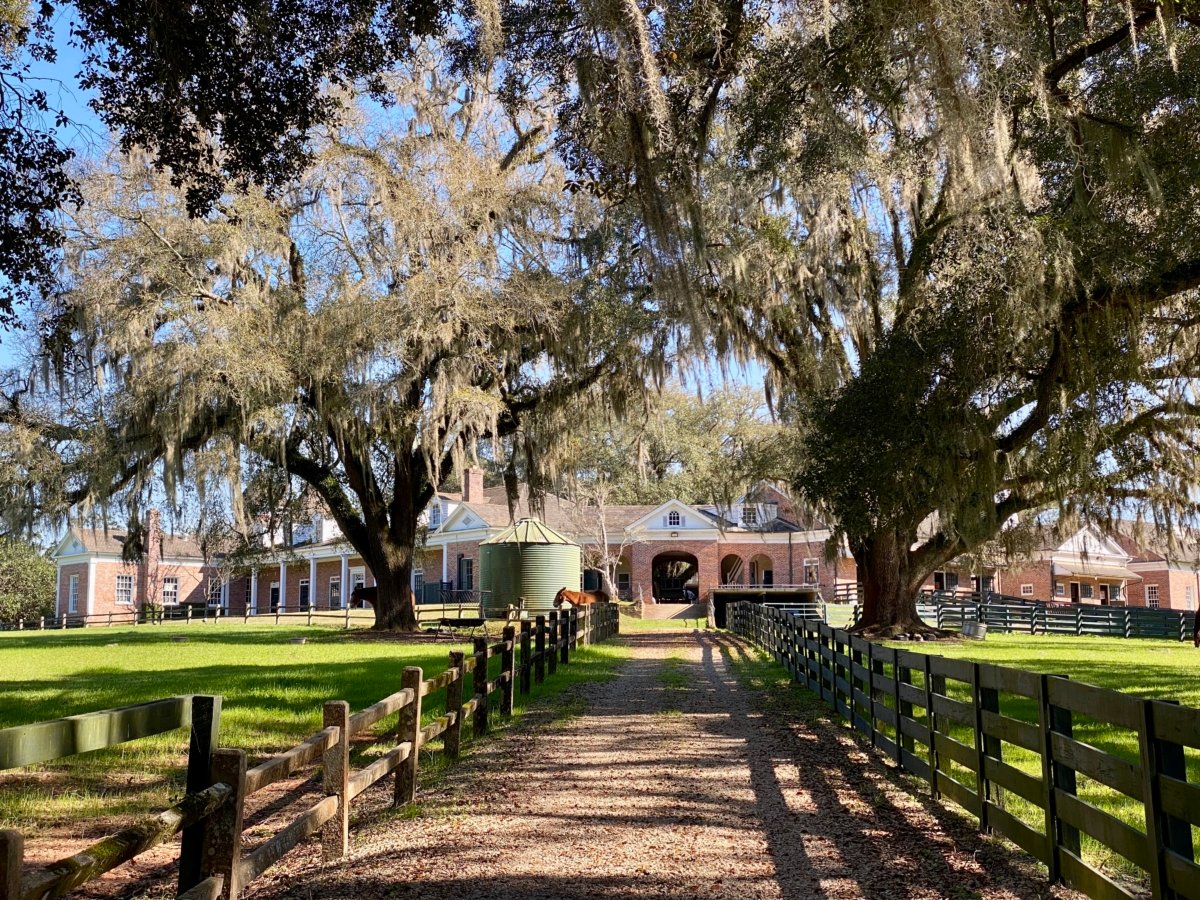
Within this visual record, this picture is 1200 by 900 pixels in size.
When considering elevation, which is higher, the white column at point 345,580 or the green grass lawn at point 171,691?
the white column at point 345,580

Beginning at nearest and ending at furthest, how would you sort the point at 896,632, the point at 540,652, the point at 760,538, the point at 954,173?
the point at 954,173, the point at 540,652, the point at 896,632, the point at 760,538

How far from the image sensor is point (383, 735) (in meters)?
9.00

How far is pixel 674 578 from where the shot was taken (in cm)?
5459

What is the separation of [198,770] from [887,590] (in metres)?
22.3

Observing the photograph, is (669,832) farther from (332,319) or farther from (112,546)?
(112,546)

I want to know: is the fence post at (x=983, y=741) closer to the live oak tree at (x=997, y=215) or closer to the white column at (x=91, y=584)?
the live oak tree at (x=997, y=215)

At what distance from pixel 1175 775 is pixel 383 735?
662cm

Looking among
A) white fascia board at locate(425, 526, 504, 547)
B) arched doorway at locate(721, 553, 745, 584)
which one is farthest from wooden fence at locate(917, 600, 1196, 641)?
white fascia board at locate(425, 526, 504, 547)

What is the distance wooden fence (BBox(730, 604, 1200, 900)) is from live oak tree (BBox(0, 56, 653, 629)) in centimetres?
1243

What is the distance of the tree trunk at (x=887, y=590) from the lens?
965 inches

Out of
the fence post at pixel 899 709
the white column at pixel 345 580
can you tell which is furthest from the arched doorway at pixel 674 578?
the fence post at pixel 899 709

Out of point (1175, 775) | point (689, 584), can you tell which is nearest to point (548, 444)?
point (1175, 775)

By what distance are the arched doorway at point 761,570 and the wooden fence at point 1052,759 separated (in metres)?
40.8

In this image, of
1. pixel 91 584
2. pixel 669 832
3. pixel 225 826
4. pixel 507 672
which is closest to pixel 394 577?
pixel 507 672
